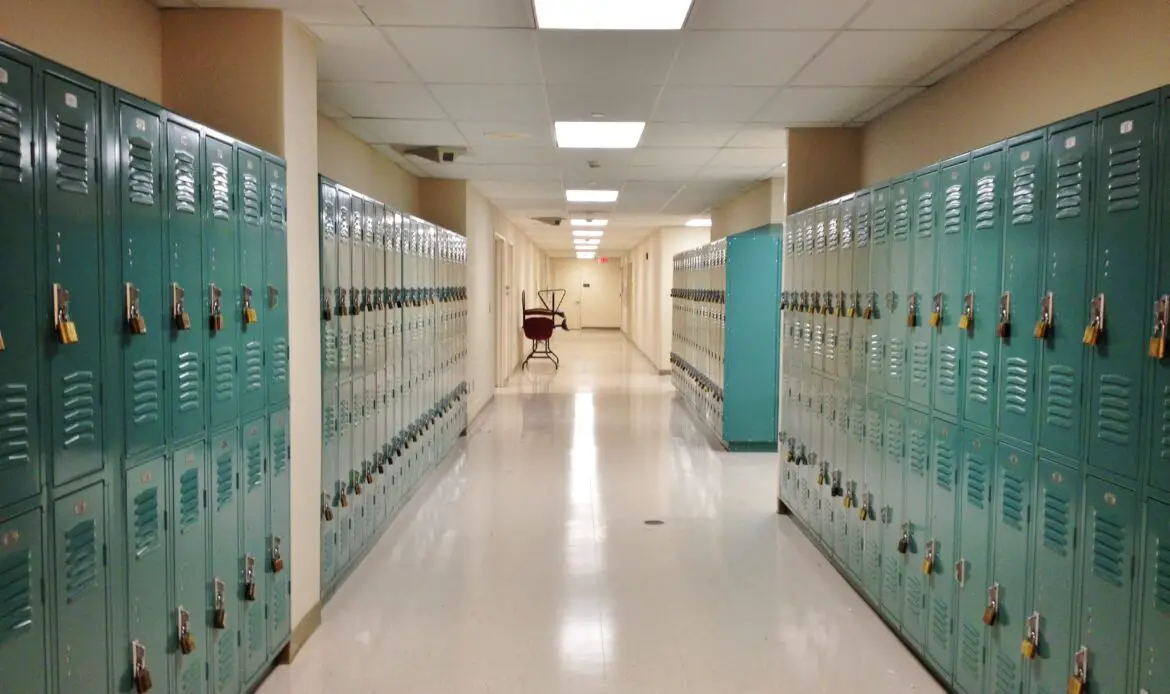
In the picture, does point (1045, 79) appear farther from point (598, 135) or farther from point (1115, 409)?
point (598, 135)

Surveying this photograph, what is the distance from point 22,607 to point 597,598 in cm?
260

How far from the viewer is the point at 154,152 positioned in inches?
82.1

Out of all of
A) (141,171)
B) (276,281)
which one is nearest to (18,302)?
(141,171)

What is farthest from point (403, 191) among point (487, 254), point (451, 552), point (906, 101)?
point (906, 101)

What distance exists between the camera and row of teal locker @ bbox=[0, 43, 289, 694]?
159cm

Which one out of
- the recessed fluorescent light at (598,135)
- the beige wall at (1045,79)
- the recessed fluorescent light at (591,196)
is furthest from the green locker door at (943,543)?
the recessed fluorescent light at (591,196)

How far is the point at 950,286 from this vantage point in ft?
9.29

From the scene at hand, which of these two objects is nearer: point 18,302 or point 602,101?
point 18,302

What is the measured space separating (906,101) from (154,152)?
3920mm

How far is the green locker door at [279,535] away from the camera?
292 centimetres

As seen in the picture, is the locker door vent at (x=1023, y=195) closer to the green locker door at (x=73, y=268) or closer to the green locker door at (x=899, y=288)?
the green locker door at (x=899, y=288)

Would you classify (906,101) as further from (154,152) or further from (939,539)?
(154,152)

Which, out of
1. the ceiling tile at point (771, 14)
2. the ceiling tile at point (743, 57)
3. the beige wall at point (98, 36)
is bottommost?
the beige wall at point (98, 36)

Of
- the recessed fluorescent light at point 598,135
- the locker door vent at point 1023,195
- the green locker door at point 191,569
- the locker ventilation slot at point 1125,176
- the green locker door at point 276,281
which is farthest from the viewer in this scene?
the recessed fluorescent light at point 598,135
